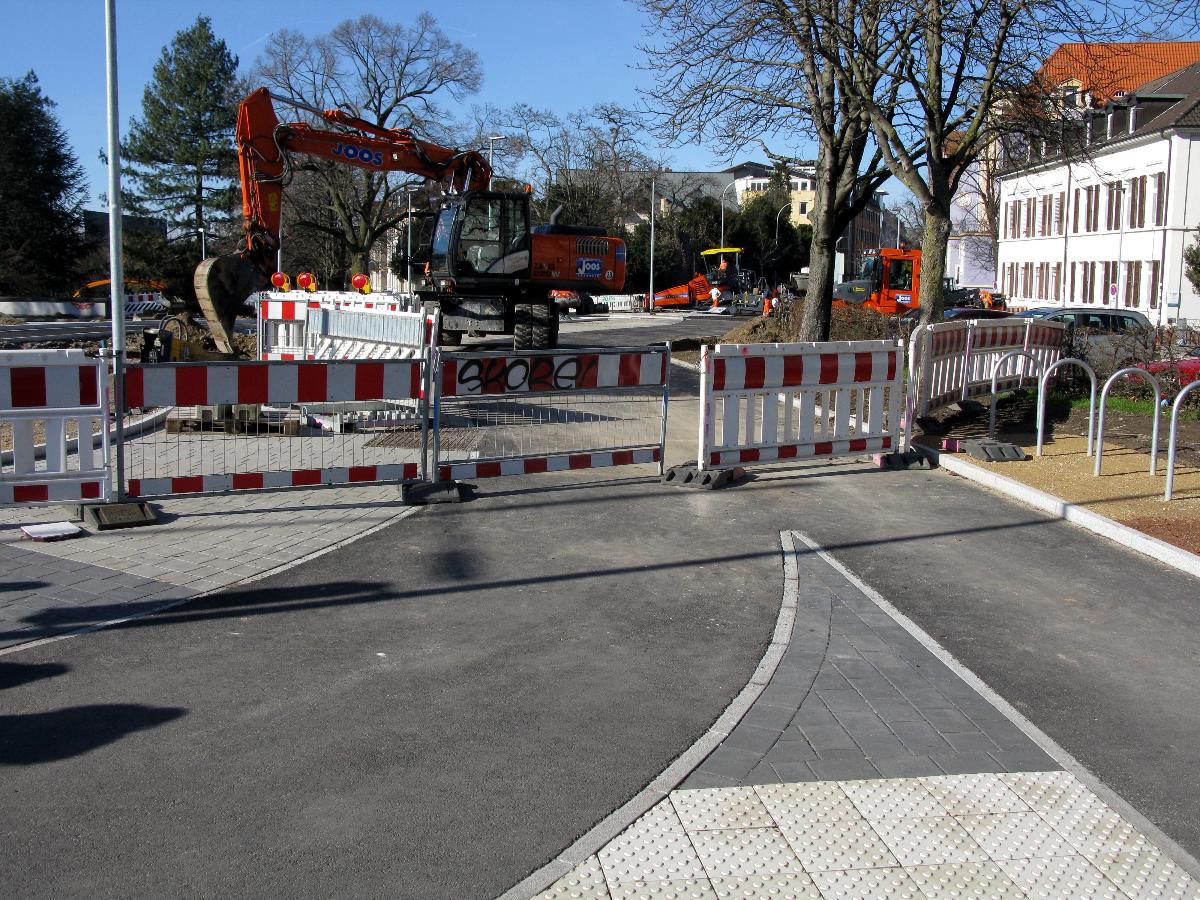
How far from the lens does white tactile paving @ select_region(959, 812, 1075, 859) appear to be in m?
4.08

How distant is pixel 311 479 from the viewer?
920 cm

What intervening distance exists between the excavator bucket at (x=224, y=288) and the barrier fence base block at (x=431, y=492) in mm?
9164

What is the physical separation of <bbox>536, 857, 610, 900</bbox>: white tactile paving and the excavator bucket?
601 inches

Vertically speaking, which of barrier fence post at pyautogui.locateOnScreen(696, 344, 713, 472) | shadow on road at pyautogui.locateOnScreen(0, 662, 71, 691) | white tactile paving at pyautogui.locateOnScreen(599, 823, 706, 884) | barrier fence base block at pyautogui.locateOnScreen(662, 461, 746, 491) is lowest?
white tactile paving at pyautogui.locateOnScreen(599, 823, 706, 884)

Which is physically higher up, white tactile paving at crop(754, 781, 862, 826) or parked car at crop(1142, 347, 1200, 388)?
parked car at crop(1142, 347, 1200, 388)

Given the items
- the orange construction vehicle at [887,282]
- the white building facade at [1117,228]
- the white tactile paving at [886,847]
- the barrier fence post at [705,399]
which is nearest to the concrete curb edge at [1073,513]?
the barrier fence post at [705,399]

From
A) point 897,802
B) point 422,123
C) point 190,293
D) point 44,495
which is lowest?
point 897,802

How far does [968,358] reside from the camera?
14.1 metres

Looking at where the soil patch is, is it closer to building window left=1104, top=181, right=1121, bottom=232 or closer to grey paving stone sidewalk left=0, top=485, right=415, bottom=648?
grey paving stone sidewalk left=0, top=485, right=415, bottom=648

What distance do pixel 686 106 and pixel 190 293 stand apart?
140ft

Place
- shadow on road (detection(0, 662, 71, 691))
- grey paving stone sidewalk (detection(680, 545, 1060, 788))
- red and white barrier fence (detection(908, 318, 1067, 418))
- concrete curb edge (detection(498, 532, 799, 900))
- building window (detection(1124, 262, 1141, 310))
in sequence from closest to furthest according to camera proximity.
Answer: concrete curb edge (detection(498, 532, 799, 900)) < grey paving stone sidewalk (detection(680, 545, 1060, 788)) < shadow on road (detection(0, 662, 71, 691)) < red and white barrier fence (detection(908, 318, 1067, 418)) < building window (detection(1124, 262, 1141, 310))

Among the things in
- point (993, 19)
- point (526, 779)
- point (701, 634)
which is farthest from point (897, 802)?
point (993, 19)

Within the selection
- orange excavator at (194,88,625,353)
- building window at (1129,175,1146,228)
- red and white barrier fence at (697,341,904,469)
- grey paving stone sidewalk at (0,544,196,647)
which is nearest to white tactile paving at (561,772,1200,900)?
grey paving stone sidewalk at (0,544,196,647)

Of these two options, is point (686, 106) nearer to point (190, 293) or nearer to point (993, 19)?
point (993, 19)
